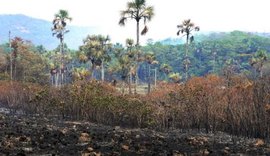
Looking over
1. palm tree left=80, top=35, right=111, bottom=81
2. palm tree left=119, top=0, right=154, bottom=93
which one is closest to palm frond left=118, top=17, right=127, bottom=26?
palm tree left=119, top=0, right=154, bottom=93

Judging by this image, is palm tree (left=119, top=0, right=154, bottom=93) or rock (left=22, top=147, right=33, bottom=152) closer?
rock (left=22, top=147, right=33, bottom=152)

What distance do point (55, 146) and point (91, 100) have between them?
20.9 meters

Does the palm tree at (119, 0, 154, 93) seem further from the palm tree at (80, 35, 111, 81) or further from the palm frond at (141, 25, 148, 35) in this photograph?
the palm tree at (80, 35, 111, 81)

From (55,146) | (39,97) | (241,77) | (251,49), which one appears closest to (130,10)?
(39,97)

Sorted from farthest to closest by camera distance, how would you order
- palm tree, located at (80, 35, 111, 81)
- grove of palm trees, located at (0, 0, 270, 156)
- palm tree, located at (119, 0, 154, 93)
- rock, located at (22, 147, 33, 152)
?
palm tree, located at (80, 35, 111, 81) < palm tree, located at (119, 0, 154, 93) < grove of palm trees, located at (0, 0, 270, 156) < rock, located at (22, 147, 33, 152)

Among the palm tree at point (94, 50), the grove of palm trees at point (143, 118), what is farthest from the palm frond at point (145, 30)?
the palm tree at point (94, 50)

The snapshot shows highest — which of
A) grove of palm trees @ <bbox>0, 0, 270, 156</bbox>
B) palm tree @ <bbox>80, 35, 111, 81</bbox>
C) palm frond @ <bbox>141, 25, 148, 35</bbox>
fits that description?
palm frond @ <bbox>141, 25, 148, 35</bbox>

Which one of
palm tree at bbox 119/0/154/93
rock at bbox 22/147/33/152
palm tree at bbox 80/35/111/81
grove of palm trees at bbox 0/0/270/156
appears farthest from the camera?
palm tree at bbox 80/35/111/81

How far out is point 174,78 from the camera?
107 metres

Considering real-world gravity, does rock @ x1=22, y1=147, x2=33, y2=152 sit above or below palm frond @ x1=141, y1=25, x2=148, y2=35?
below

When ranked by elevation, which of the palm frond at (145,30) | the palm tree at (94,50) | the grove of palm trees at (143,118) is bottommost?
the grove of palm trees at (143,118)

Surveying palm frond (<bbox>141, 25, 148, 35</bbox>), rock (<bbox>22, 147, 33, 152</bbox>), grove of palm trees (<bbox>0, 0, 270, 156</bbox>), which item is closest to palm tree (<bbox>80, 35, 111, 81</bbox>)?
palm frond (<bbox>141, 25, 148, 35</bbox>)

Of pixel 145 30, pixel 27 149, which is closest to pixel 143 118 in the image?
pixel 27 149

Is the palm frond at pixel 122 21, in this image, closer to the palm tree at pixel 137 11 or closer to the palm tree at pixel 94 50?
the palm tree at pixel 137 11
